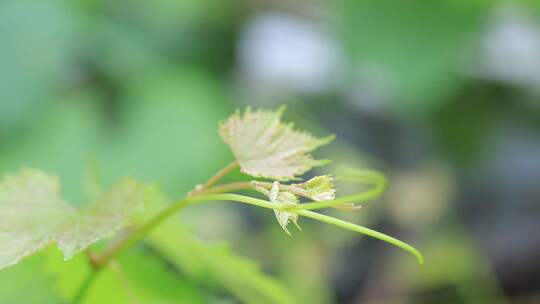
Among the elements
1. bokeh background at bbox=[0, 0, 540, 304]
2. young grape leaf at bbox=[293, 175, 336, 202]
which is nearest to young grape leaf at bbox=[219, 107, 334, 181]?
young grape leaf at bbox=[293, 175, 336, 202]

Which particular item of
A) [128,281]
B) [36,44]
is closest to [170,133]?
[36,44]

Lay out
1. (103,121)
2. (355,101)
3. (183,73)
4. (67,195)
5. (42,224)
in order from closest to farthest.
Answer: (42,224) → (67,195) → (103,121) → (183,73) → (355,101)

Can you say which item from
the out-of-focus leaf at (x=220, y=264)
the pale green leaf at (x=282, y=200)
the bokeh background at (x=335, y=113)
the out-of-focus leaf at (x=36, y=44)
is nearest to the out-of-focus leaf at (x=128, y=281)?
the out-of-focus leaf at (x=220, y=264)

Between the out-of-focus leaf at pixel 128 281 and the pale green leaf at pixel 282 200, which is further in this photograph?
the out-of-focus leaf at pixel 128 281

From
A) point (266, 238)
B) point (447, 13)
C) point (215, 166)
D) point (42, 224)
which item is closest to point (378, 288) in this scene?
point (266, 238)

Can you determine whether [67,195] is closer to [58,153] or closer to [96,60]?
[58,153]

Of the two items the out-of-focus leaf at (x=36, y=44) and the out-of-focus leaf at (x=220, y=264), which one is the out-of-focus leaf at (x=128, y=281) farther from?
the out-of-focus leaf at (x=36, y=44)

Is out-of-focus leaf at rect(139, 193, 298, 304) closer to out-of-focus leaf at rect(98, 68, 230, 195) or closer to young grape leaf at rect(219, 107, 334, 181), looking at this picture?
young grape leaf at rect(219, 107, 334, 181)
